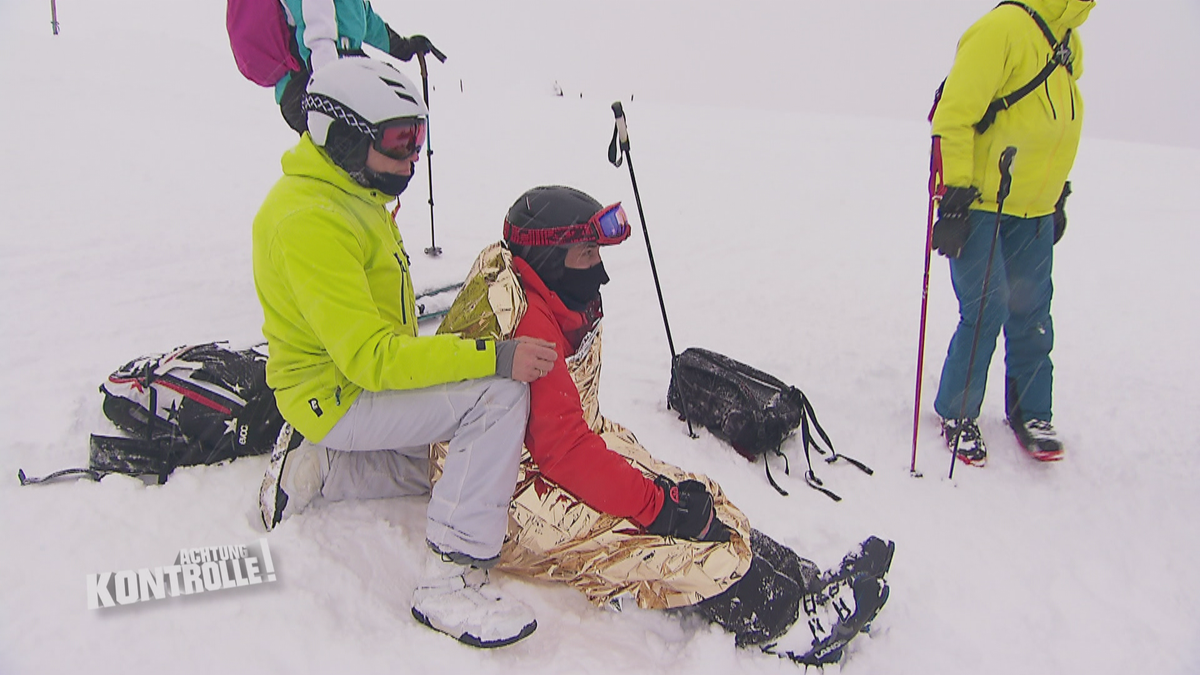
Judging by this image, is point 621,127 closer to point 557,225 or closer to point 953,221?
point 557,225

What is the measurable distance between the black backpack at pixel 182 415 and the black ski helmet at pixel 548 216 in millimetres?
1308

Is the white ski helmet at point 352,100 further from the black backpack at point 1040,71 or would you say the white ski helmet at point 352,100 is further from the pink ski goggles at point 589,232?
the black backpack at point 1040,71

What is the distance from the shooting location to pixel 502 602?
85.0 inches

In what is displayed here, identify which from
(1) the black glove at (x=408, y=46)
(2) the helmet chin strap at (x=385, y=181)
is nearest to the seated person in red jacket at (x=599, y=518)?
(2) the helmet chin strap at (x=385, y=181)

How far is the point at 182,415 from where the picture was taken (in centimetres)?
263

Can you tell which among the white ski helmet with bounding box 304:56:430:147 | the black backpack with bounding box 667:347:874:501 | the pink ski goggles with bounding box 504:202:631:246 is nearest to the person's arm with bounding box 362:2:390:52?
the white ski helmet with bounding box 304:56:430:147

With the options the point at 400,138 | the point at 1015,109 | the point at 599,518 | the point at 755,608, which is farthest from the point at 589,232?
the point at 1015,109

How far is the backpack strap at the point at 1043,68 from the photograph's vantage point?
122 inches

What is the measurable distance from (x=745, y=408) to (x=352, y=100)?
7.56 ft

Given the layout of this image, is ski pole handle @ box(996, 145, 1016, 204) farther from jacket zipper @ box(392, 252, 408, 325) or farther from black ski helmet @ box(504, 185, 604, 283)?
jacket zipper @ box(392, 252, 408, 325)

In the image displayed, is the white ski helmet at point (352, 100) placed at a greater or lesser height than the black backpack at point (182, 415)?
greater

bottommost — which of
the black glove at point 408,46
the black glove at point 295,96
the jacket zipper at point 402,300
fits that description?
the jacket zipper at point 402,300

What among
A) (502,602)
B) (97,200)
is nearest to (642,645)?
(502,602)

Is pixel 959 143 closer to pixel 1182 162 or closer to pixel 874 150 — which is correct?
pixel 874 150
